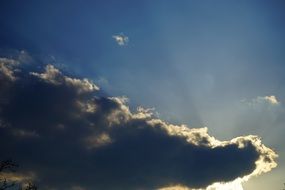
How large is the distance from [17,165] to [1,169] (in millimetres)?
3793

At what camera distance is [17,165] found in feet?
193

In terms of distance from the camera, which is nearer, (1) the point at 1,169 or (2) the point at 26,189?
(1) the point at 1,169

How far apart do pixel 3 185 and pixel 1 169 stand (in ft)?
8.75

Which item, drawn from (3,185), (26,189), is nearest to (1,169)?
(3,185)

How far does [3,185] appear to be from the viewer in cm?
6066

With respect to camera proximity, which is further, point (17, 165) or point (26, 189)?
point (26, 189)

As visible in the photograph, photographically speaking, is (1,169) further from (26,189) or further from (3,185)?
(26,189)

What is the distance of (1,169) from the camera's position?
198ft

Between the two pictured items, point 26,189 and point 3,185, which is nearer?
point 3,185

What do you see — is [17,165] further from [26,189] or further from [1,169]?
[26,189]

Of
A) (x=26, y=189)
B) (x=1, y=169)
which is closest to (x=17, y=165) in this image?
(x=1, y=169)
